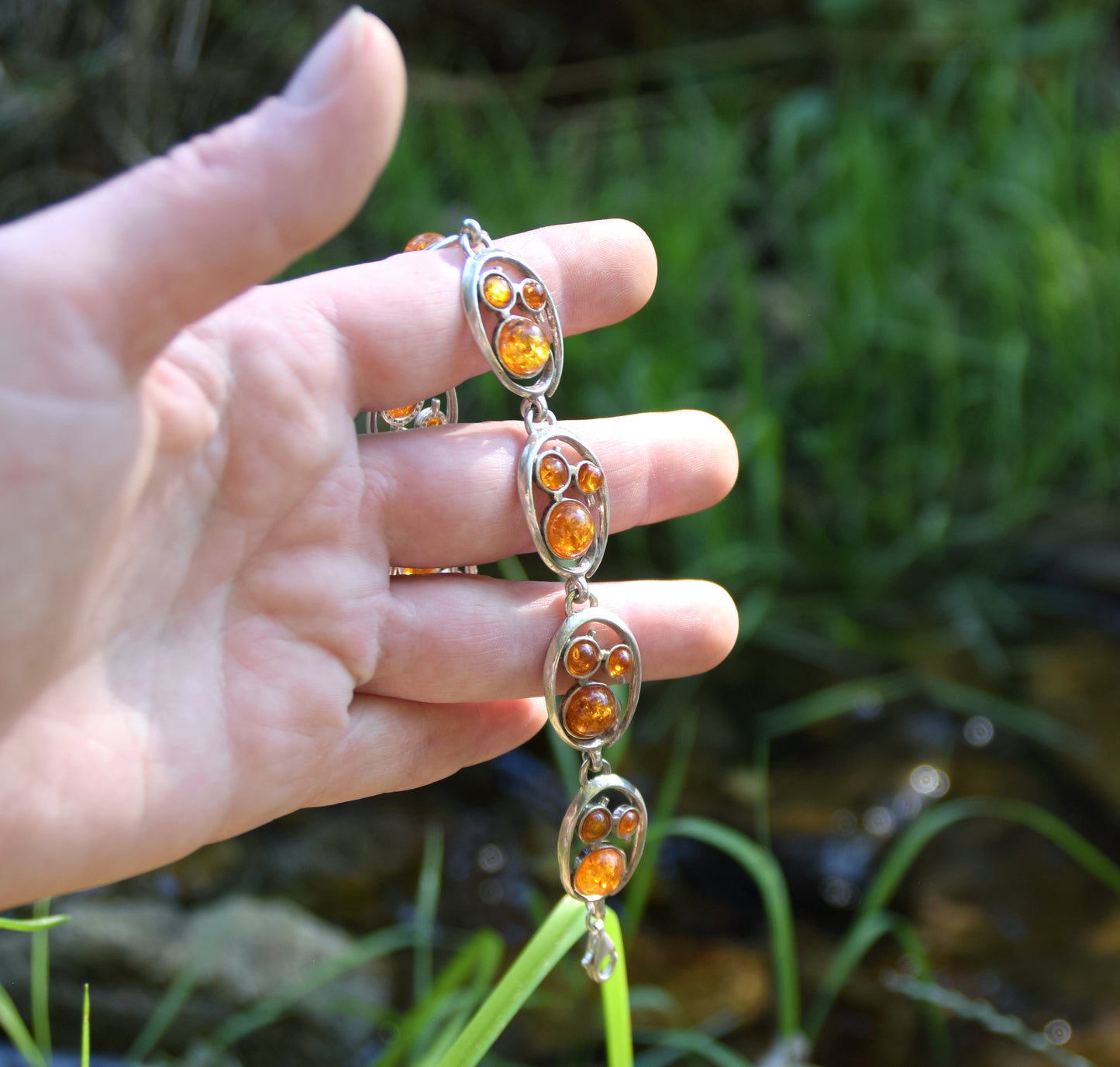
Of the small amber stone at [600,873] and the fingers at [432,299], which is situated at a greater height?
the fingers at [432,299]

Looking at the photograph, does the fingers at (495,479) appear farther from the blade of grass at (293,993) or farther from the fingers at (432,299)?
the blade of grass at (293,993)

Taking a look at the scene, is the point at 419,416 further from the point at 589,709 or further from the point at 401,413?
the point at 589,709

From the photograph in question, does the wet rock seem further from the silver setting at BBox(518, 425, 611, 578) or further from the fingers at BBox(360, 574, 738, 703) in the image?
the silver setting at BBox(518, 425, 611, 578)

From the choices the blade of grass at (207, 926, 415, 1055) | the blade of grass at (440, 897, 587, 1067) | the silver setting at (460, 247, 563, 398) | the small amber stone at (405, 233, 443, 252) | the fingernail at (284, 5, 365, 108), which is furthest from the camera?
the blade of grass at (207, 926, 415, 1055)

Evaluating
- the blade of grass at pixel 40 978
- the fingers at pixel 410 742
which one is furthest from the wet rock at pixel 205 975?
the fingers at pixel 410 742

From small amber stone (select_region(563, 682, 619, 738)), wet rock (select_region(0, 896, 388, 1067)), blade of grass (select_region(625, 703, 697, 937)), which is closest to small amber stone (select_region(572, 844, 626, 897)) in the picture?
small amber stone (select_region(563, 682, 619, 738))

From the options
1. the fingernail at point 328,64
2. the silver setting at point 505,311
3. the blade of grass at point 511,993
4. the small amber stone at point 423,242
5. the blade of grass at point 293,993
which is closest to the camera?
the fingernail at point 328,64
